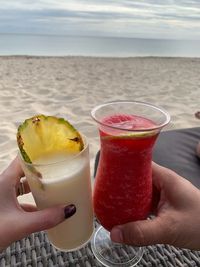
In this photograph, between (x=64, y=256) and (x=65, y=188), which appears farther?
(x=64, y=256)

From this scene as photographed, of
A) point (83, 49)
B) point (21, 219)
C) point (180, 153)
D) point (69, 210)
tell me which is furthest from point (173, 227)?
point (83, 49)

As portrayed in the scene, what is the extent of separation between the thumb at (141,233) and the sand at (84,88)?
1.97 metres

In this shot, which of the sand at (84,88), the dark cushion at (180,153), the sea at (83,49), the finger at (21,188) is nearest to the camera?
the finger at (21,188)

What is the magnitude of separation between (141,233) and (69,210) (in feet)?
0.74

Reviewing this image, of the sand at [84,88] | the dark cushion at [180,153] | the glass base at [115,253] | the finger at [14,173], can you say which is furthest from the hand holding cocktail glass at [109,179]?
the sand at [84,88]

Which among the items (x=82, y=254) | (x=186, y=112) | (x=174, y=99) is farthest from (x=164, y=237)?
(x=174, y=99)

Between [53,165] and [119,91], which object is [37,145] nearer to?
[53,165]

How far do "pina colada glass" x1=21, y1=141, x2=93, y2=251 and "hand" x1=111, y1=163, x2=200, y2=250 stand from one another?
13 cm

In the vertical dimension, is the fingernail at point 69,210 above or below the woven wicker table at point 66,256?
above

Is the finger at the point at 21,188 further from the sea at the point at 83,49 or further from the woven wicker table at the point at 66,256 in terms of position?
the sea at the point at 83,49

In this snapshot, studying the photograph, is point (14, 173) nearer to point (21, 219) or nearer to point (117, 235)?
point (21, 219)

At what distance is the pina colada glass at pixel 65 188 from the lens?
37.9 inches

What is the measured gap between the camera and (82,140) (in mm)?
1034

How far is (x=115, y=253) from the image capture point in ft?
3.89
